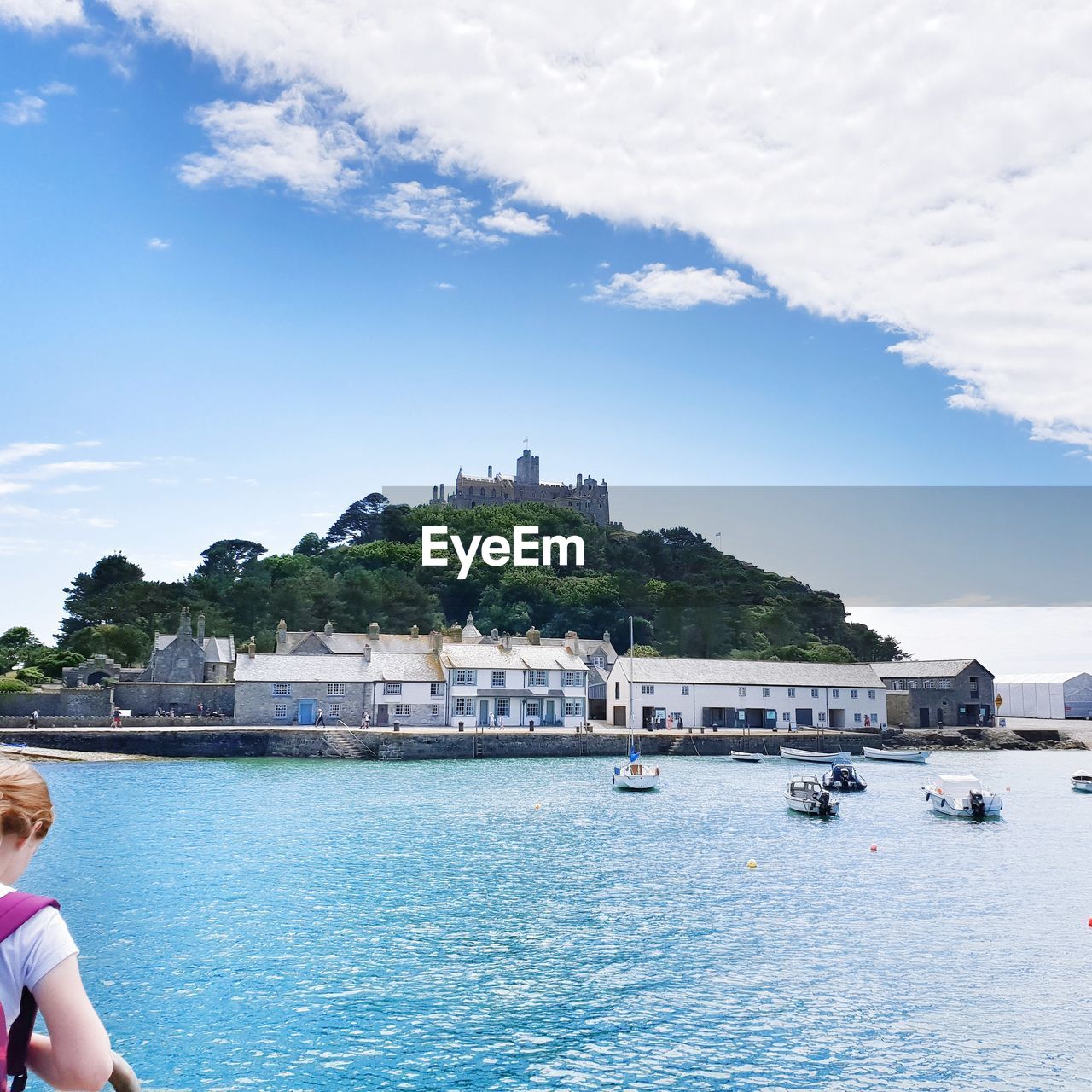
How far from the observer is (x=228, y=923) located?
23.7 meters

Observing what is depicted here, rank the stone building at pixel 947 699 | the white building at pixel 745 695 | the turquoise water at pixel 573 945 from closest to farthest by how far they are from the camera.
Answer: the turquoise water at pixel 573 945
the white building at pixel 745 695
the stone building at pixel 947 699

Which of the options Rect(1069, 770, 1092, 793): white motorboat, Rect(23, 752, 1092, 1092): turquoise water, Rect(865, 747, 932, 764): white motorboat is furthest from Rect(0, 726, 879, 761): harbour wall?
Rect(1069, 770, 1092, 793): white motorboat

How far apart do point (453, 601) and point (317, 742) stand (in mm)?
67027

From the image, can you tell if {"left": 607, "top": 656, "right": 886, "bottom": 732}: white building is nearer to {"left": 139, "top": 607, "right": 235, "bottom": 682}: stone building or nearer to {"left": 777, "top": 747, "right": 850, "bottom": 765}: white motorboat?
{"left": 777, "top": 747, "right": 850, "bottom": 765}: white motorboat

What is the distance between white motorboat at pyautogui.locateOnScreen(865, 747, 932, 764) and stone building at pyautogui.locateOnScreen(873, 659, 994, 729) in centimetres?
1848

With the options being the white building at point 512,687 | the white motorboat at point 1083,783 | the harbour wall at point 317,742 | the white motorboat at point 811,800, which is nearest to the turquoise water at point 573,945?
the white motorboat at point 811,800

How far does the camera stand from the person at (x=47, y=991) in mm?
3744

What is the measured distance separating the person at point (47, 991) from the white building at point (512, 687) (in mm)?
68327

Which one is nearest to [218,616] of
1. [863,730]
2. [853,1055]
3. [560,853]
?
[863,730]

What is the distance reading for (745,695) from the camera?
7988 cm

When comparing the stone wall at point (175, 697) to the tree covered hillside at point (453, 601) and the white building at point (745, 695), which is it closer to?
the tree covered hillside at point (453, 601)

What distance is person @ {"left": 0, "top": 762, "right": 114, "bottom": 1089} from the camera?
12.3ft

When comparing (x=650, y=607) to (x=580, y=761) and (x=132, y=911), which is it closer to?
(x=580, y=761)

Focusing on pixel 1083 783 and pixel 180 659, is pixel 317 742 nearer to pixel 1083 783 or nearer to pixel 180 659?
pixel 180 659
